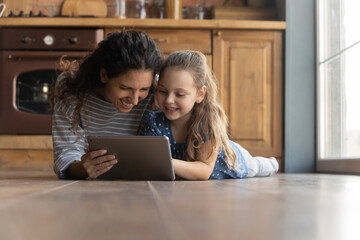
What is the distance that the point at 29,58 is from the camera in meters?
2.91

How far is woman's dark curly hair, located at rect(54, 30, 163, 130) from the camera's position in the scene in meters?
1.62

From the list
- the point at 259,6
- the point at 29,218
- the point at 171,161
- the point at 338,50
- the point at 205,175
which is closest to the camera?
the point at 29,218

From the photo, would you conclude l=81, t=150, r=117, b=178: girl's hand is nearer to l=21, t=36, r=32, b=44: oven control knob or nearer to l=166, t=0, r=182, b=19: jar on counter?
l=21, t=36, r=32, b=44: oven control knob

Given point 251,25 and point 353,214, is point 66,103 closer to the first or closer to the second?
point 353,214

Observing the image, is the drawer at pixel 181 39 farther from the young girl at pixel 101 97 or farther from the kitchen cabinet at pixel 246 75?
the young girl at pixel 101 97

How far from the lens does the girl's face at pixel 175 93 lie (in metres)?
1.67

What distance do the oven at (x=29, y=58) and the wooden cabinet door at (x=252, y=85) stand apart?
0.84 m

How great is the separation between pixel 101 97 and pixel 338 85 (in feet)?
4.93

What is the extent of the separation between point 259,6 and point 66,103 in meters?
2.04

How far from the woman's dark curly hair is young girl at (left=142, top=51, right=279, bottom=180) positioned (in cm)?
9

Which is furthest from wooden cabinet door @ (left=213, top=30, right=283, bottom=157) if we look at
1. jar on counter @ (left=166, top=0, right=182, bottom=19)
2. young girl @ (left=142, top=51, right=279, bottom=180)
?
young girl @ (left=142, top=51, right=279, bottom=180)

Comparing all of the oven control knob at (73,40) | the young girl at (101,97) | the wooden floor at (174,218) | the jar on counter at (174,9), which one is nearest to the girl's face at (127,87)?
the young girl at (101,97)

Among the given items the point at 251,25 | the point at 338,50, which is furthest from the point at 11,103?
the point at 338,50

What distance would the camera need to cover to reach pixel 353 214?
639 millimetres
